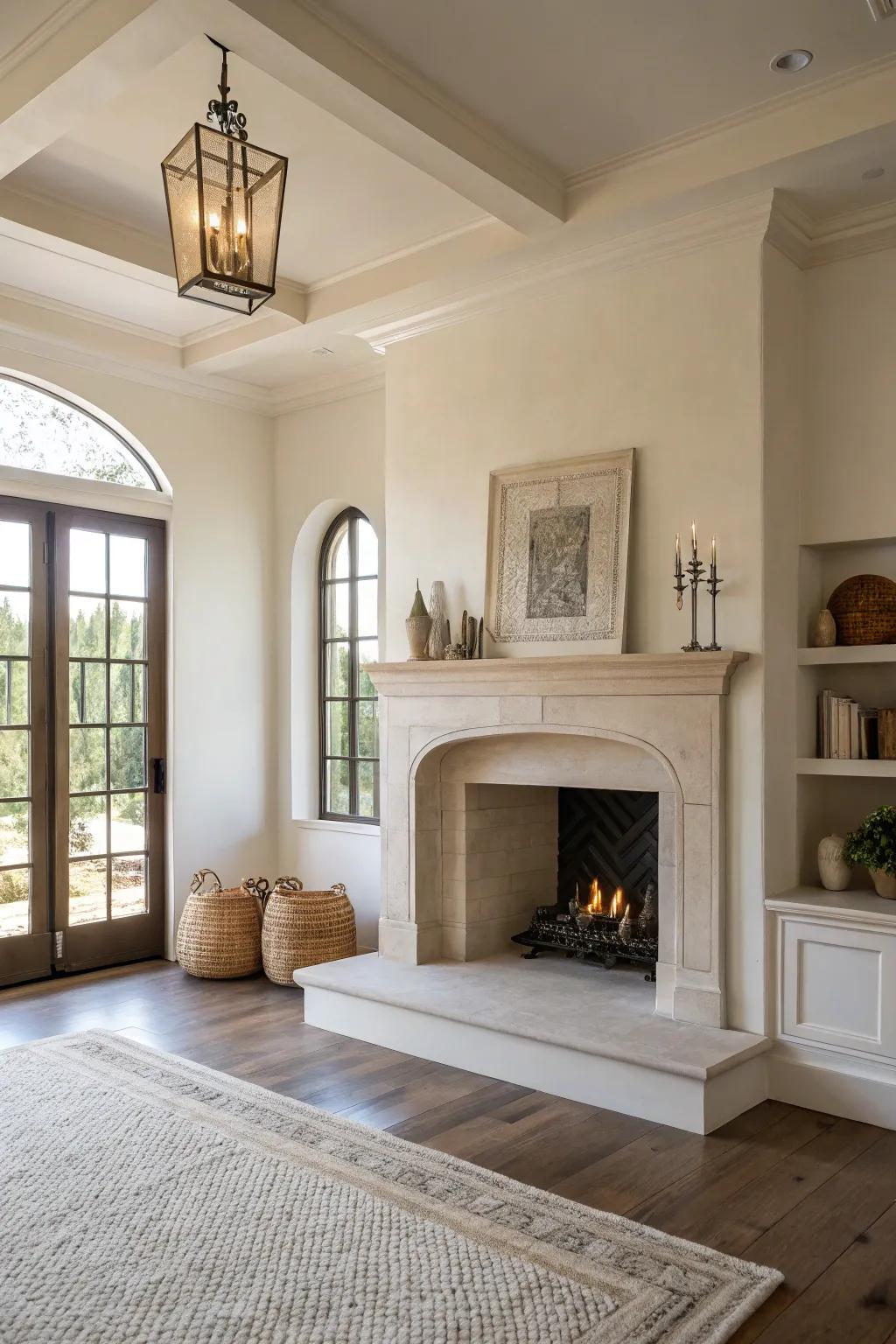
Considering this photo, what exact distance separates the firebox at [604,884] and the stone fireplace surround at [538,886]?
8cm

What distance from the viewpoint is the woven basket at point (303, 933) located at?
202 inches

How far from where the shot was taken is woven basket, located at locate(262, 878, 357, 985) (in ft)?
16.8

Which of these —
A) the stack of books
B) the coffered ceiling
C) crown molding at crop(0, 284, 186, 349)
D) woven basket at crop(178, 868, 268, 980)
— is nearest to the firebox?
the stack of books

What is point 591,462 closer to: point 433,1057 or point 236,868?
point 433,1057

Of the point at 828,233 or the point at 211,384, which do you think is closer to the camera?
the point at 828,233

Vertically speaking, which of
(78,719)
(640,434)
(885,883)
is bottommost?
(885,883)

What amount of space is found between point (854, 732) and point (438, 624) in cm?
176

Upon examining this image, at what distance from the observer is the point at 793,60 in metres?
3.23

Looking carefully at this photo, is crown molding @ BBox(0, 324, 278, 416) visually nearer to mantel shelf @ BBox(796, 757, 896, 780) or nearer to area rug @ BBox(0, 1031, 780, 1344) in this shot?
area rug @ BBox(0, 1031, 780, 1344)

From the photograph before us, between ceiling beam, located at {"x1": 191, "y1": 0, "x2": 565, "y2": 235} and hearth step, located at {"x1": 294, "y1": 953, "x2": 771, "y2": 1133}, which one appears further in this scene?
hearth step, located at {"x1": 294, "y1": 953, "x2": 771, "y2": 1133}

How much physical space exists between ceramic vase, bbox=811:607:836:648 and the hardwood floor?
1.66 m

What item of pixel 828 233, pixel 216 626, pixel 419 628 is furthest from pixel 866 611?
pixel 216 626

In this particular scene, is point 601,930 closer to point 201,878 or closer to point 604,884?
point 604,884

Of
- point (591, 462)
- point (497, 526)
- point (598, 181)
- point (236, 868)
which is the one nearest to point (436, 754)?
point (497, 526)
